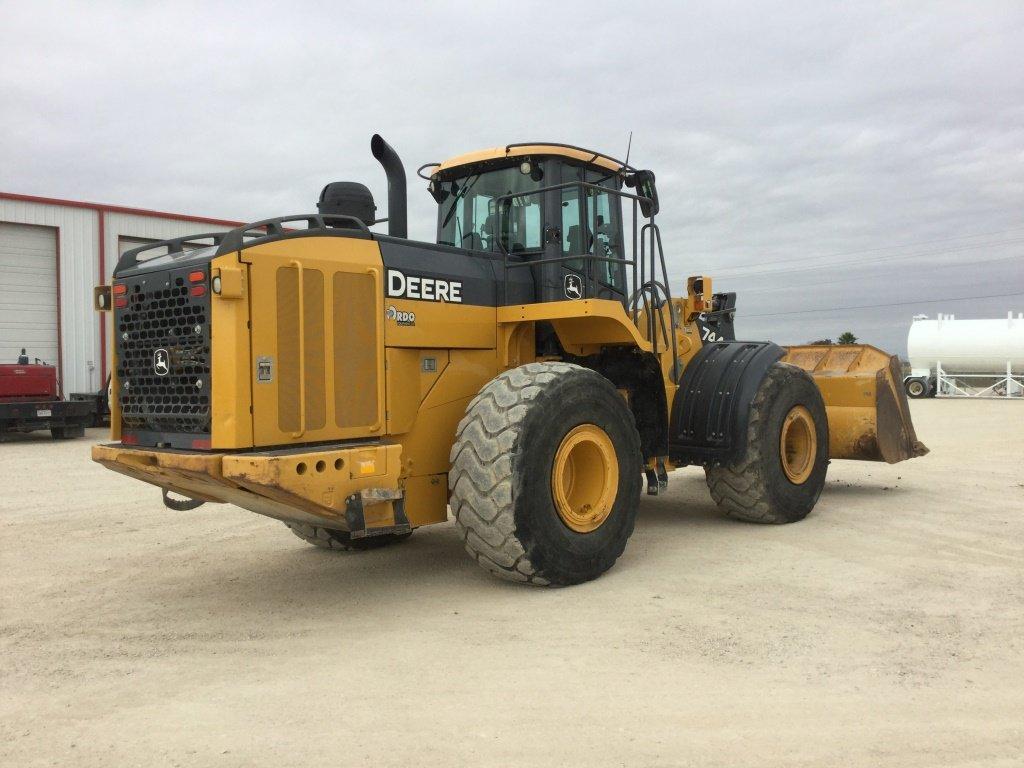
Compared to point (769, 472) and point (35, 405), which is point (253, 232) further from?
point (35, 405)

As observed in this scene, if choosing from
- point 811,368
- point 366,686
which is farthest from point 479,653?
point 811,368

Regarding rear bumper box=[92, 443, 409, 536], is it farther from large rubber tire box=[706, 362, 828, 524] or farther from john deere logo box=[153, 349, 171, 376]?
large rubber tire box=[706, 362, 828, 524]

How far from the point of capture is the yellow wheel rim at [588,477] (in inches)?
230

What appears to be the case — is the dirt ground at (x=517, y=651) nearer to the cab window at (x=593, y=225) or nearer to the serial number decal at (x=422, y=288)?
the serial number decal at (x=422, y=288)

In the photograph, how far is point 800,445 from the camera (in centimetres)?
851

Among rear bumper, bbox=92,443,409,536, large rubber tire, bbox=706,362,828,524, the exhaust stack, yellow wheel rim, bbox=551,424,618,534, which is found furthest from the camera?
large rubber tire, bbox=706,362,828,524

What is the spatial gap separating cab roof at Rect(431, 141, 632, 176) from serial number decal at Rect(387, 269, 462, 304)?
128 cm

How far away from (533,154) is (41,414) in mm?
15128

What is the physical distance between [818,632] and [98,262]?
22277mm

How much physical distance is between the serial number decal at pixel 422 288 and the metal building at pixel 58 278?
1912 cm

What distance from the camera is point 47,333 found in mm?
22141

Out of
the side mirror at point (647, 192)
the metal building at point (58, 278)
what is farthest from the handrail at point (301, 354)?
the metal building at point (58, 278)

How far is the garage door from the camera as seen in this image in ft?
70.9

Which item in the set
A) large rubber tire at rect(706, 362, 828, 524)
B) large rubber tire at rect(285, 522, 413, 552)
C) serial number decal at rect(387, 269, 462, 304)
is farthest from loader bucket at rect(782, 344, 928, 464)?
serial number decal at rect(387, 269, 462, 304)
